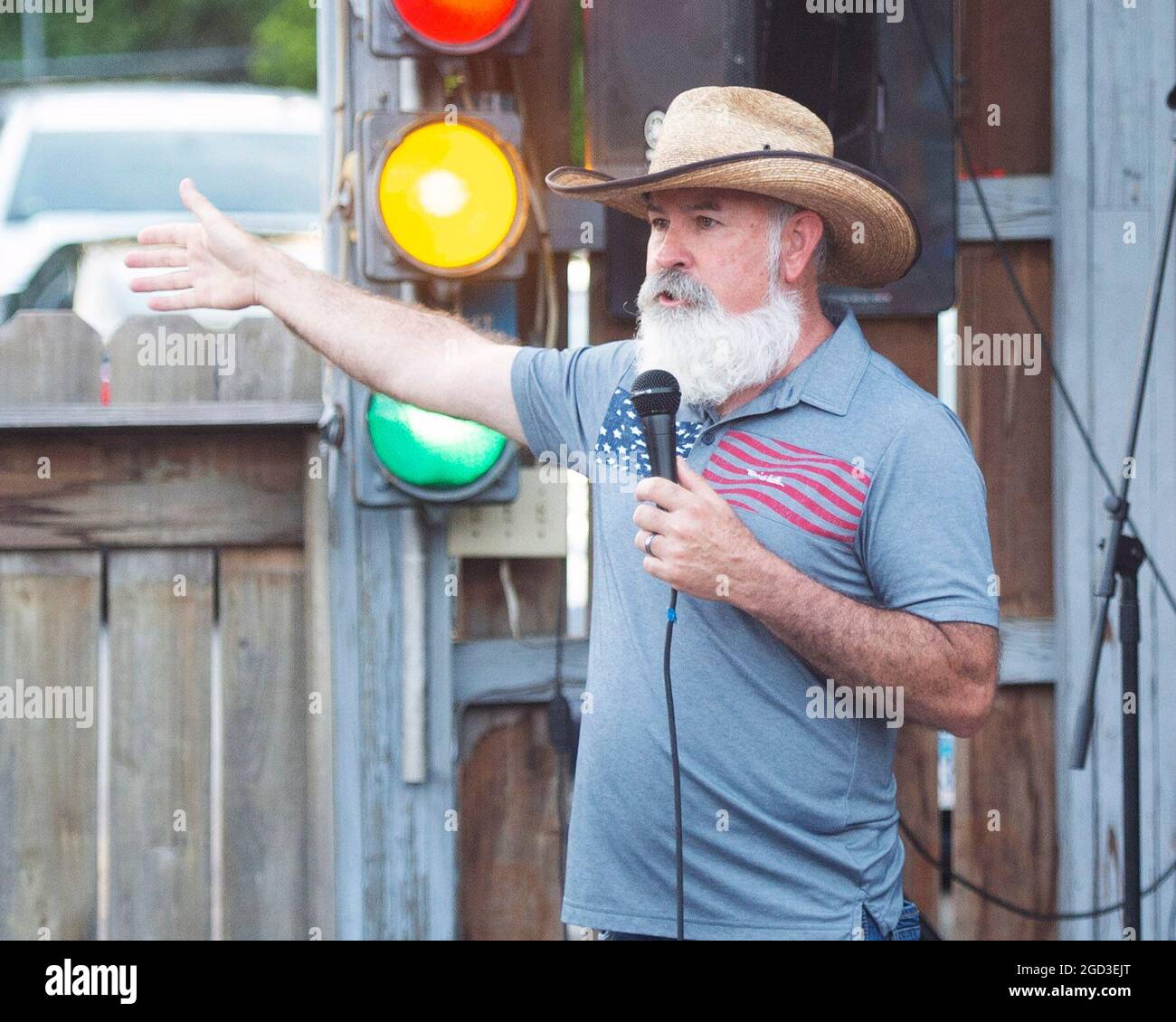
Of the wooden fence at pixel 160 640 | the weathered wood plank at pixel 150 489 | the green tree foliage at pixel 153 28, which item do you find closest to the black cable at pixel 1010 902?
the wooden fence at pixel 160 640

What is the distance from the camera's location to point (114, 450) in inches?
119

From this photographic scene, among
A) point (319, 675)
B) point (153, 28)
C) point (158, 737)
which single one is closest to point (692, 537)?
point (319, 675)

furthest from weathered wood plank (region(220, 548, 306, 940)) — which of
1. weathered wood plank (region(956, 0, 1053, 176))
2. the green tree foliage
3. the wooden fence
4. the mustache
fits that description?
the green tree foliage

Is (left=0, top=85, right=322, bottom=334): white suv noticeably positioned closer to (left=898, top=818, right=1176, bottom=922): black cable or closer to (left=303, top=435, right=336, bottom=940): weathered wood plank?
(left=303, top=435, right=336, bottom=940): weathered wood plank

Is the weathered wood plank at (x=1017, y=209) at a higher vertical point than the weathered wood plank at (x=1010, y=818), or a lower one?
higher

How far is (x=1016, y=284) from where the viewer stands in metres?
3.13

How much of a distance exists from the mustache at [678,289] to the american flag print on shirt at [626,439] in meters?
0.16

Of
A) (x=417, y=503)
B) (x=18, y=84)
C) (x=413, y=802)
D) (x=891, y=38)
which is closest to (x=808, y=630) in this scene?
(x=417, y=503)

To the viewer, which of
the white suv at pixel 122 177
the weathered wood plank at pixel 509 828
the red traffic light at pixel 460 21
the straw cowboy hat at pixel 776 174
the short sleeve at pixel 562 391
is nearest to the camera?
the straw cowboy hat at pixel 776 174

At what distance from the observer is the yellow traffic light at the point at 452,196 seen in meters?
2.61

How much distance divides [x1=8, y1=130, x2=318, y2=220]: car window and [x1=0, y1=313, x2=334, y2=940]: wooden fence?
2.48 m

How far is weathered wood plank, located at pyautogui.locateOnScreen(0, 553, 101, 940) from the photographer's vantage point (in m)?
3.02

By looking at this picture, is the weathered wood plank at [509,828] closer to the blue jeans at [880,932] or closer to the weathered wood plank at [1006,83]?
the blue jeans at [880,932]

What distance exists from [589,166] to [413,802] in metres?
1.25
